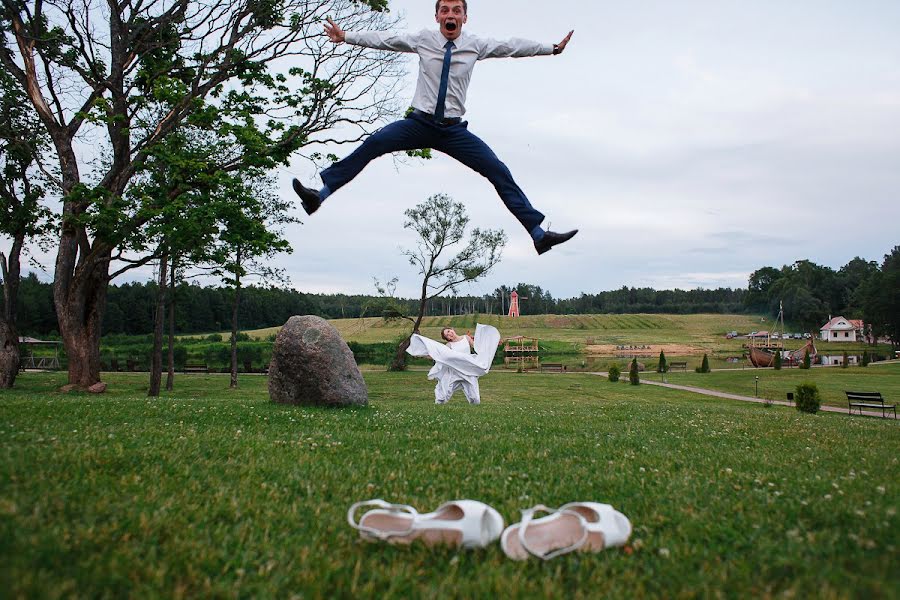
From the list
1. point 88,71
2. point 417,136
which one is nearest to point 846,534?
point 417,136

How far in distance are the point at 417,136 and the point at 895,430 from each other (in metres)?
10.8

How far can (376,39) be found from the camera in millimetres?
5691

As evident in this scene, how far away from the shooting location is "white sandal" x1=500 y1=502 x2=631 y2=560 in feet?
10.1

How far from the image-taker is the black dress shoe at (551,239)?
19.0 feet

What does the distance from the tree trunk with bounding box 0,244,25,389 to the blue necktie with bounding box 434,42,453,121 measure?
88.4ft

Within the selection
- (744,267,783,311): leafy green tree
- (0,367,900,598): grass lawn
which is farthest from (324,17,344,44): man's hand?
(744,267,783,311): leafy green tree

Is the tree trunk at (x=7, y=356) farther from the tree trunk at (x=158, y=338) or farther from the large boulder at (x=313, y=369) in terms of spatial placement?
the large boulder at (x=313, y=369)

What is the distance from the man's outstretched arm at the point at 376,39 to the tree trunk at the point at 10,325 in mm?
26191

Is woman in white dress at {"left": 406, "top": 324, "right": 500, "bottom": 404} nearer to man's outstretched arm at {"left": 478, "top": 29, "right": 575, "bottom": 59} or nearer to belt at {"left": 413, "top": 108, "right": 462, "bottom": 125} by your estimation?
belt at {"left": 413, "top": 108, "right": 462, "bottom": 125}

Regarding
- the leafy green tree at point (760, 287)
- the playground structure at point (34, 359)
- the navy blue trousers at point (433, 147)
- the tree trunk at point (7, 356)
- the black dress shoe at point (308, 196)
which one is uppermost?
the leafy green tree at point (760, 287)

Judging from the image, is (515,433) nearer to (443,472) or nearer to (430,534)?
(443,472)

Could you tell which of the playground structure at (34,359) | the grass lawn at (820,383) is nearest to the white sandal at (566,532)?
the grass lawn at (820,383)

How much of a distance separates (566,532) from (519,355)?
73476 millimetres

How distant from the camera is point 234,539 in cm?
318
